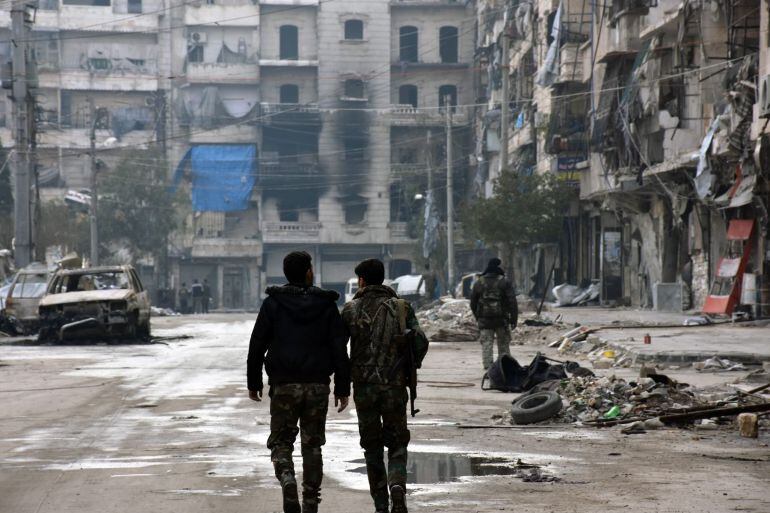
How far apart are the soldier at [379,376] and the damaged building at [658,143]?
20340 mm

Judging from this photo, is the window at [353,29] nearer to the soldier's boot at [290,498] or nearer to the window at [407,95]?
the window at [407,95]

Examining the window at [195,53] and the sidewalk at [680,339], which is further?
the window at [195,53]

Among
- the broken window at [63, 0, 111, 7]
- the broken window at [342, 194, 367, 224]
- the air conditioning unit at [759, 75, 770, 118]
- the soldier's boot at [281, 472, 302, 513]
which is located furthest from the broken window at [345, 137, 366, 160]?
the soldier's boot at [281, 472, 302, 513]

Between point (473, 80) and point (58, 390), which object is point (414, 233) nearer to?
point (473, 80)

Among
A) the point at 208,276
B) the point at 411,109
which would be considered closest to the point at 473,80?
the point at 411,109

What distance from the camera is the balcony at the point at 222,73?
89.1m

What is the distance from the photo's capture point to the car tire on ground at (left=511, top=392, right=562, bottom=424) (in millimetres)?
13570

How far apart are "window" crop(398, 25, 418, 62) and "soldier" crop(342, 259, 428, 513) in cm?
A: 8339

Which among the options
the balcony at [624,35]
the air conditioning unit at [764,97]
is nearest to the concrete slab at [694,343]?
the air conditioning unit at [764,97]

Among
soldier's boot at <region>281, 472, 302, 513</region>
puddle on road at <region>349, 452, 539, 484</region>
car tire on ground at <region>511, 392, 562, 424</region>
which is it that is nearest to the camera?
soldier's boot at <region>281, 472, 302, 513</region>

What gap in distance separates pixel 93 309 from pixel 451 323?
1006 centimetres

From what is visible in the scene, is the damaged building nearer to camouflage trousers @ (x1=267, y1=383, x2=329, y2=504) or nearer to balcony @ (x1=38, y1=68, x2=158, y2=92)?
camouflage trousers @ (x1=267, y1=383, x2=329, y2=504)

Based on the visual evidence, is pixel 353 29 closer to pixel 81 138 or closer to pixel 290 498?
pixel 81 138

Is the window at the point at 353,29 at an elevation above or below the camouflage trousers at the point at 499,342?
above
